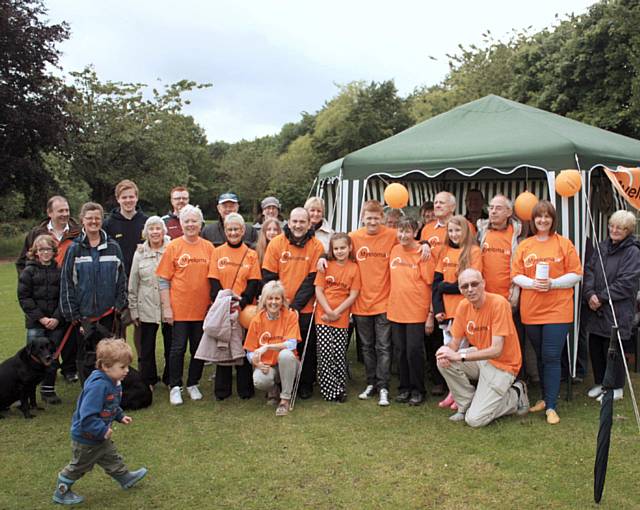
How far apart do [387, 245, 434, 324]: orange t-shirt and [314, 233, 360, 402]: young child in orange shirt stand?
0.37 metres

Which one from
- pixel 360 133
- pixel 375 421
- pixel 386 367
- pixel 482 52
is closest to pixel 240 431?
pixel 375 421

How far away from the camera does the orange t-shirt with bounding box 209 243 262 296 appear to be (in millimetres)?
5359

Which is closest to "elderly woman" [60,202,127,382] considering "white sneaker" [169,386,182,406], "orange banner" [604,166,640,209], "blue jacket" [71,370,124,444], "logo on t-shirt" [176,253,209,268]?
"logo on t-shirt" [176,253,209,268]

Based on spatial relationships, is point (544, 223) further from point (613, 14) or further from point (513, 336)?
point (613, 14)

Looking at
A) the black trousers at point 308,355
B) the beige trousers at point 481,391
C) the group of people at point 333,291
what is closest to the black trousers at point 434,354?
the group of people at point 333,291

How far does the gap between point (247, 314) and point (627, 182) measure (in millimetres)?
3851

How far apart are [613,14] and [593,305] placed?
1287 centimetres

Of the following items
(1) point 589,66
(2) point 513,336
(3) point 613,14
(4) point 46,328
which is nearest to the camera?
(2) point 513,336

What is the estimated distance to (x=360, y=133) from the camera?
137ft

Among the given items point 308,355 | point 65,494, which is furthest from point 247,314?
point 65,494

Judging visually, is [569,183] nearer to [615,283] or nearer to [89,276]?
[615,283]

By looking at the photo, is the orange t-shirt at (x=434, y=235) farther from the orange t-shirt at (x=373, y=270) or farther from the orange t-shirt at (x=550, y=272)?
the orange t-shirt at (x=550, y=272)

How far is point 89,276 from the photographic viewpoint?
17.0 ft

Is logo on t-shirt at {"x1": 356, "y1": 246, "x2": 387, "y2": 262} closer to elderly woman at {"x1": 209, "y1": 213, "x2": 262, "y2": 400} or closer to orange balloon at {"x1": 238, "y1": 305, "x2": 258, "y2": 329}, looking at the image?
elderly woman at {"x1": 209, "y1": 213, "x2": 262, "y2": 400}
